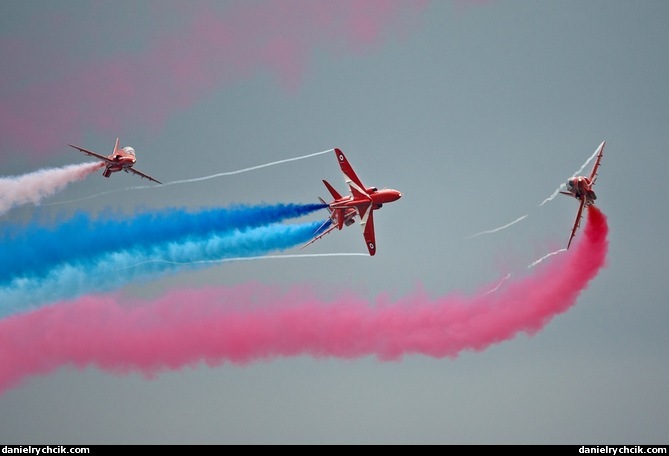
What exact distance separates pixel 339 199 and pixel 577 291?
1433cm

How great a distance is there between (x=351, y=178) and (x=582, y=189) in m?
12.6

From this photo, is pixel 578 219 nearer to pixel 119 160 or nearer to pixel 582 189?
pixel 582 189

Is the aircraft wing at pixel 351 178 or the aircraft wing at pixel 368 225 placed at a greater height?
the aircraft wing at pixel 351 178

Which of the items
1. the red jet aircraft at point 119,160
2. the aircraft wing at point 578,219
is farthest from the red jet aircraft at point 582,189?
the red jet aircraft at point 119,160

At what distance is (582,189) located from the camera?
8269 centimetres

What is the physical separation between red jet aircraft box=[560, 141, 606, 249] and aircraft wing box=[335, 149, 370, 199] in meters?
11.1

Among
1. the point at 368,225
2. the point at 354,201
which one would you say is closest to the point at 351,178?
the point at 354,201

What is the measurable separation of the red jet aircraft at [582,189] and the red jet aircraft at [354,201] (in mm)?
9375

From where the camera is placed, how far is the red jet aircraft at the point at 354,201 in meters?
84.6

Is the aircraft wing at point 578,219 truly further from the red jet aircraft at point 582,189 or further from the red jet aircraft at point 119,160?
the red jet aircraft at point 119,160
